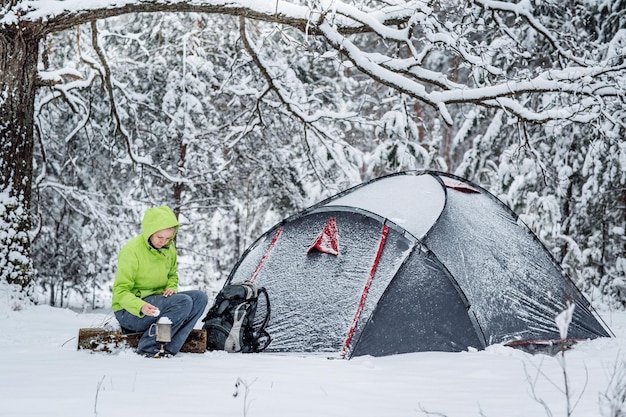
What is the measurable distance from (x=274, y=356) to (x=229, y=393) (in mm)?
1645

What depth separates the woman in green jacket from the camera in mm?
5277

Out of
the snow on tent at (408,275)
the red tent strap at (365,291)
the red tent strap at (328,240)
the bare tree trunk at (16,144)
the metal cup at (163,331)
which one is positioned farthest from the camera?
the bare tree trunk at (16,144)

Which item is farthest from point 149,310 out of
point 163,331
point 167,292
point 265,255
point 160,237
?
point 265,255

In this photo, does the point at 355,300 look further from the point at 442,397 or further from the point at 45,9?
the point at 45,9

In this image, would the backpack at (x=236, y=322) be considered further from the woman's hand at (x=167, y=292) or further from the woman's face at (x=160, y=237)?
the woman's face at (x=160, y=237)

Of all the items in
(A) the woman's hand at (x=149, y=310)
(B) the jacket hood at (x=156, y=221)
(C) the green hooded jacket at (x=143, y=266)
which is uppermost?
(B) the jacket hood at (x=156, y=221)

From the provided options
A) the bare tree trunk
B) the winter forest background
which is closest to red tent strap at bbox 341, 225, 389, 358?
the winter forest background

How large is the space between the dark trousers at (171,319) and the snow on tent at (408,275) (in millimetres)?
796

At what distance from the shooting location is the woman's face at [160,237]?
17.9ft

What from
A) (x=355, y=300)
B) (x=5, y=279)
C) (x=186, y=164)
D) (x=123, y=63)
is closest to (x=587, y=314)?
(x=355, y=300)

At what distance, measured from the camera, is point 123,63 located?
1245cm

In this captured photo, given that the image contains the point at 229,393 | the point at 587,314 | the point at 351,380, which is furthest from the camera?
the point at 587,314

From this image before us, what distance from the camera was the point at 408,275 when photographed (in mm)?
5820

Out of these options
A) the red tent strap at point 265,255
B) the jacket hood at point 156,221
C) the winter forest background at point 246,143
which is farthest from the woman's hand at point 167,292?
the winter forest background at point 246,143
